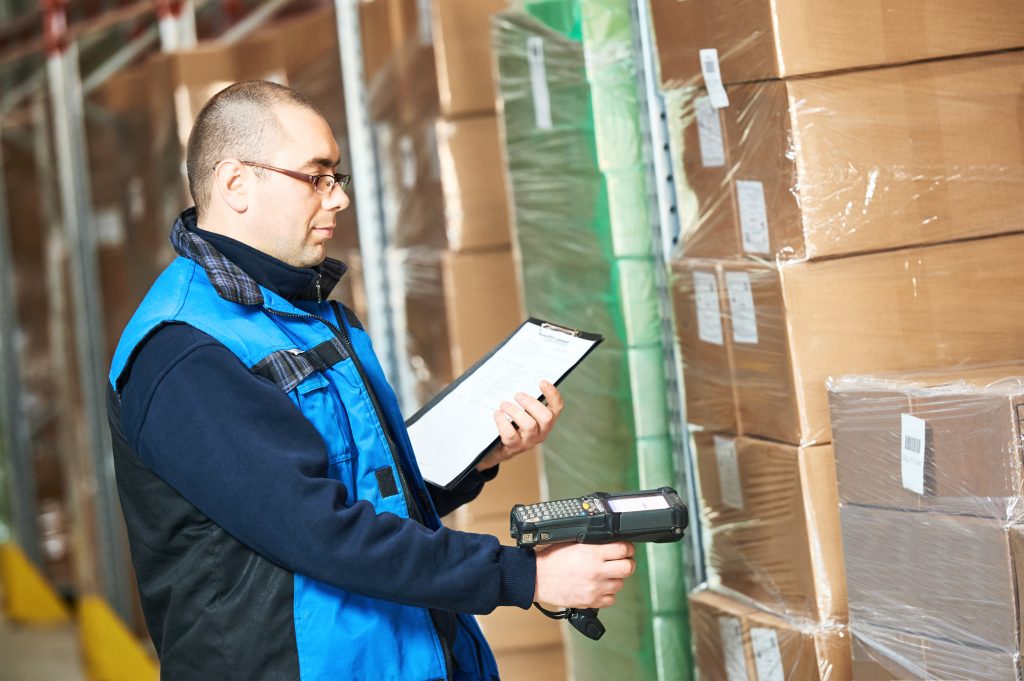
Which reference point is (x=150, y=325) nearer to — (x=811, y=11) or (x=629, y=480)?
(x=811, y=11)

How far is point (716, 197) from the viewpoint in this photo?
8.33ft

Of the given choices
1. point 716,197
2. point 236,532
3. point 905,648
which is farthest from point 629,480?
point 236,532

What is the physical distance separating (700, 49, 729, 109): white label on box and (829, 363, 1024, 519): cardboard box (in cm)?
61

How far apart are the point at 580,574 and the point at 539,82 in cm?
174

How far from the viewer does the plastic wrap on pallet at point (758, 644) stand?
2354 millimetres

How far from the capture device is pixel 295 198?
6.30ft

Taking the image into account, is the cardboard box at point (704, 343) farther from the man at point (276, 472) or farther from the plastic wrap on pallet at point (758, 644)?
the man at point (276, 472)

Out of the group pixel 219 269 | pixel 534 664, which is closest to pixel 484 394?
pixel 219 269

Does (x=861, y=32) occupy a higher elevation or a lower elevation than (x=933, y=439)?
higher

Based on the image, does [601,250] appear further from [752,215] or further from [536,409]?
[536,409]

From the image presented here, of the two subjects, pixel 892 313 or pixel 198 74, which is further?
pixel 198 74

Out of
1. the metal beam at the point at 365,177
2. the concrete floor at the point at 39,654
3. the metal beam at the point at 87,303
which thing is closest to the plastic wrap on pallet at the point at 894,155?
the metal beam at the point at 365,177

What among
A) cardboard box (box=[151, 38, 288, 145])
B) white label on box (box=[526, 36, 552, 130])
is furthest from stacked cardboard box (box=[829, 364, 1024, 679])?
cardboard box (box=[151, 38, 288, 145])

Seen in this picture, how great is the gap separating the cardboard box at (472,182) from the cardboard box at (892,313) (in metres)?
1.34
